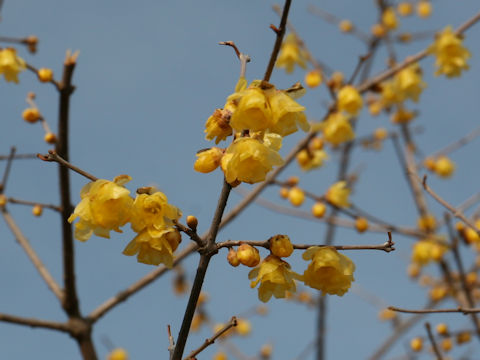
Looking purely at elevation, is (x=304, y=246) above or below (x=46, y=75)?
below

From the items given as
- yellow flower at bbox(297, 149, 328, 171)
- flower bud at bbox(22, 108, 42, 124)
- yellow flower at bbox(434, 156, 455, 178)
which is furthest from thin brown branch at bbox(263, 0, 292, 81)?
yellow flower at bbox(434, 156, 455, 178)

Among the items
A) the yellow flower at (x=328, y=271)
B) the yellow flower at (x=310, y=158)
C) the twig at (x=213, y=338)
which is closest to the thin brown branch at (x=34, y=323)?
the twig at (x=213, y=338)

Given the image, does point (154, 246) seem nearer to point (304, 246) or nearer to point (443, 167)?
point (304, 246)

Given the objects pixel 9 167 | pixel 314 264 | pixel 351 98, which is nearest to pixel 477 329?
pixel 351 98

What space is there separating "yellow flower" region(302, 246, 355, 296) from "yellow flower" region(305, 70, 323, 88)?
3371mm

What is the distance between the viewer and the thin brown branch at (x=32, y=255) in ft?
11.5

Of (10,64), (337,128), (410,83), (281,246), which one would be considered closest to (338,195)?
(337,128)

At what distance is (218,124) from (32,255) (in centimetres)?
257

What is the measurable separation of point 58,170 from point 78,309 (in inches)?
33.8

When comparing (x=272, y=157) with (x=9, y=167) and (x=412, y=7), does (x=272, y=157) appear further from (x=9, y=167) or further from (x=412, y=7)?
(x=412, y=7)

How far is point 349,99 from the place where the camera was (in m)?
4.50

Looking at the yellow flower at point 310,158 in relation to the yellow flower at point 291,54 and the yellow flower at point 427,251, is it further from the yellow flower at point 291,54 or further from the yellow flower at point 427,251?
the yellow flower at point 427,251

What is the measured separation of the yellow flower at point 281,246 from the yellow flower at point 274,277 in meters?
0.05

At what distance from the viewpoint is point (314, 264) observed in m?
1.70
